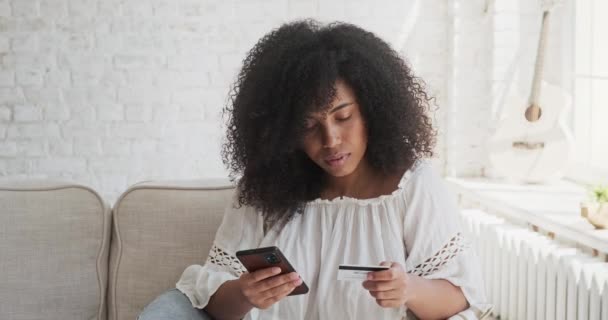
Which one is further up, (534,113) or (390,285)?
(534,113)

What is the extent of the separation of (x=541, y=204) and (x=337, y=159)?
1.24m

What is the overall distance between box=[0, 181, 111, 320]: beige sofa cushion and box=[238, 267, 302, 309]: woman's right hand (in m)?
0.77

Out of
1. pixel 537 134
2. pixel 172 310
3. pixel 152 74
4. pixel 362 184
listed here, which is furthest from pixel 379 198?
pixel 152 74

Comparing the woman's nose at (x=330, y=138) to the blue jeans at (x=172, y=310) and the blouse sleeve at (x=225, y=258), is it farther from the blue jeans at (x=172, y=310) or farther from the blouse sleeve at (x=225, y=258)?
the blue jeans at (x=172, y=310)

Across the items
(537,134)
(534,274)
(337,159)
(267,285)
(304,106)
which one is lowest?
(534,274)

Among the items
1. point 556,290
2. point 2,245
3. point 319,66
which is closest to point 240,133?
point 319,66

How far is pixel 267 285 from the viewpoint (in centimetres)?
166

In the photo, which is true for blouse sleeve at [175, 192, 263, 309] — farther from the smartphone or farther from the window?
the window

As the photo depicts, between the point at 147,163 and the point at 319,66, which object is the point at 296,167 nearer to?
the point at 319,66

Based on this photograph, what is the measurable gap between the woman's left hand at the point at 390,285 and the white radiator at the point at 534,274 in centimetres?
78

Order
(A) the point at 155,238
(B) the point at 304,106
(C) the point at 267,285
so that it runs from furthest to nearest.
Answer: (A) the point at 155,238, (B) the point at 304,106, (C) the point at 267,285

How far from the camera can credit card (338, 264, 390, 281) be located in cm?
154

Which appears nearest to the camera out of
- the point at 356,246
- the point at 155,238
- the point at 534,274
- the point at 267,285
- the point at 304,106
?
the point at 267,285

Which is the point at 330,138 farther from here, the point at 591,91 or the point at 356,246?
the point at 591,91
